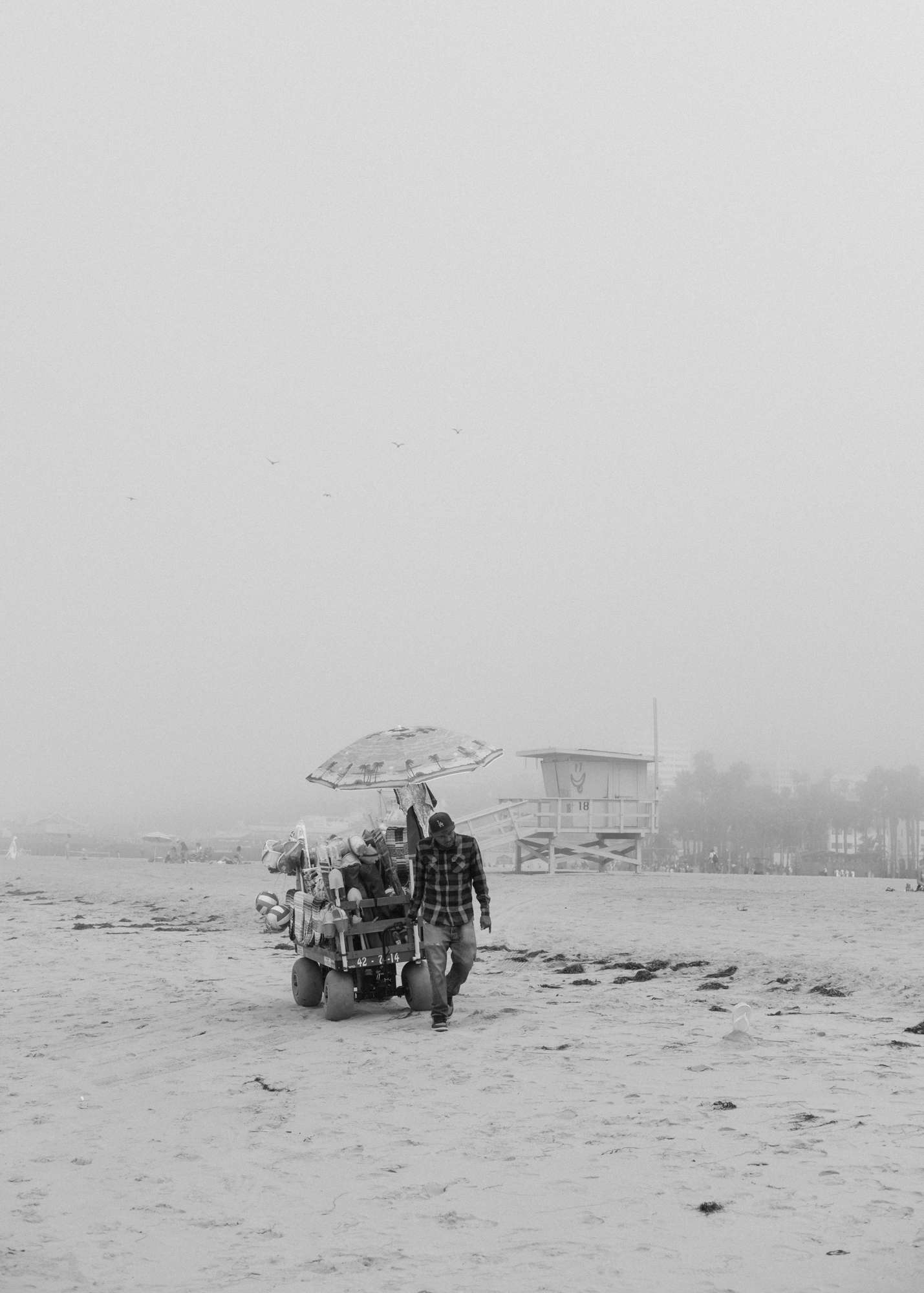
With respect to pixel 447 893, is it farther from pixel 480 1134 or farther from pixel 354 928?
pixel 480 1134

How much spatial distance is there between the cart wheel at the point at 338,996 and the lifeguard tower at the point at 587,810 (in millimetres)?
28351

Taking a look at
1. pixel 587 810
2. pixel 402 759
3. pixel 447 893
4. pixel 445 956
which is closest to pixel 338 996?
pixel 445 956

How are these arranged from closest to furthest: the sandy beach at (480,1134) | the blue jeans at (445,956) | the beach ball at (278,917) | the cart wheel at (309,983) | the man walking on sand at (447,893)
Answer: the sandy beach at (480,1134) < the blue jeans at (445,956) < the man walking on sand at (447,893) < the cart wheel at (309,983) < the beach ball at (278,917)

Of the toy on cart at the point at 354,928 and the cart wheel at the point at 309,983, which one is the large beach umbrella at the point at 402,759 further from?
the cart wheel at the point at 309,983

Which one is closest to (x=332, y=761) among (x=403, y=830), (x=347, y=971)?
(x=403, y=830)

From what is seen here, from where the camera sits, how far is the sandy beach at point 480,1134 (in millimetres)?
5125

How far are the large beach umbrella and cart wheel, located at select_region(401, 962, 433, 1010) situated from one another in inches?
68.0

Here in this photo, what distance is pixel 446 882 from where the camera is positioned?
35.5 ft

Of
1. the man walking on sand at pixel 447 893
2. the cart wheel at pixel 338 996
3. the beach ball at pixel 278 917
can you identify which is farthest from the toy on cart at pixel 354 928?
the man walking on sand at pixel 447 893

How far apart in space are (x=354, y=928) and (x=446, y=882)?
3.40 feet

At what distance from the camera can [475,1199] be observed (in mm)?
5926

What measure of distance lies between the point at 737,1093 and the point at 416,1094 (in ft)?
6.98

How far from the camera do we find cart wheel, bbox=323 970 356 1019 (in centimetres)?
1093

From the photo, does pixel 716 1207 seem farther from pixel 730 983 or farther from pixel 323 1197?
pixel 730 983
